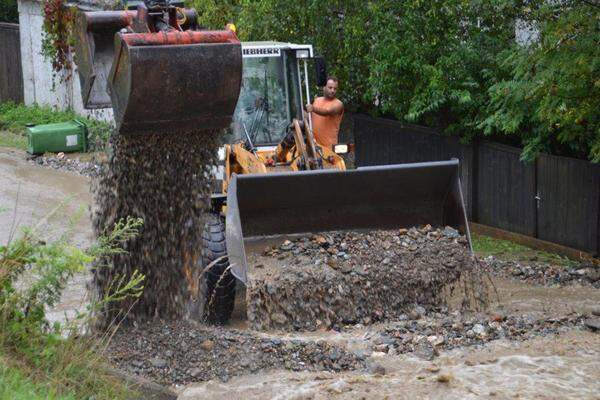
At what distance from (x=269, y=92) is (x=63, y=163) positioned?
8.09 meters

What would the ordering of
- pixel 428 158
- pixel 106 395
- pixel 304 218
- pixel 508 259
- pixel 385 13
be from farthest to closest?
1. pixel 428 158
2. pixel 385 13
3. pixel 508 259
4. pixel 304 218
5. pixel 106 395

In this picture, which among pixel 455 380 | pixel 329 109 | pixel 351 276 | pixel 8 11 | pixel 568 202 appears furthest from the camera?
pixel 8 11

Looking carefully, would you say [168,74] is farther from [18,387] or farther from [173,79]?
[18,387]

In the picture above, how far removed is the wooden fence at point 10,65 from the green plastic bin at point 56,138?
6.57m

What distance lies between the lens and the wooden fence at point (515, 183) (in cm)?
1272

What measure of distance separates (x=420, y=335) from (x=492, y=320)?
0.73 meters

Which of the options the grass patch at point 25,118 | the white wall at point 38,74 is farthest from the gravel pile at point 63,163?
the white wall at point 38,74

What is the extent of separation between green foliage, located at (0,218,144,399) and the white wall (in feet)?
52.2

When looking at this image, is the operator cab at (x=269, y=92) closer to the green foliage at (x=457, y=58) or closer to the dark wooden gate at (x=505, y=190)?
the green foliage at (x=457, y=58)

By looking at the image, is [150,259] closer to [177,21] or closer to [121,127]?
[121,127]

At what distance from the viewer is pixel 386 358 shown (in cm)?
779

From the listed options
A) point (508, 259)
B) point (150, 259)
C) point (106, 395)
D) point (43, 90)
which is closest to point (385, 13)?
point (508, 259)

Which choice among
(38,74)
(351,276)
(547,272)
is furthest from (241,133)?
(38,74)

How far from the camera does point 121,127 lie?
24.6 ft
